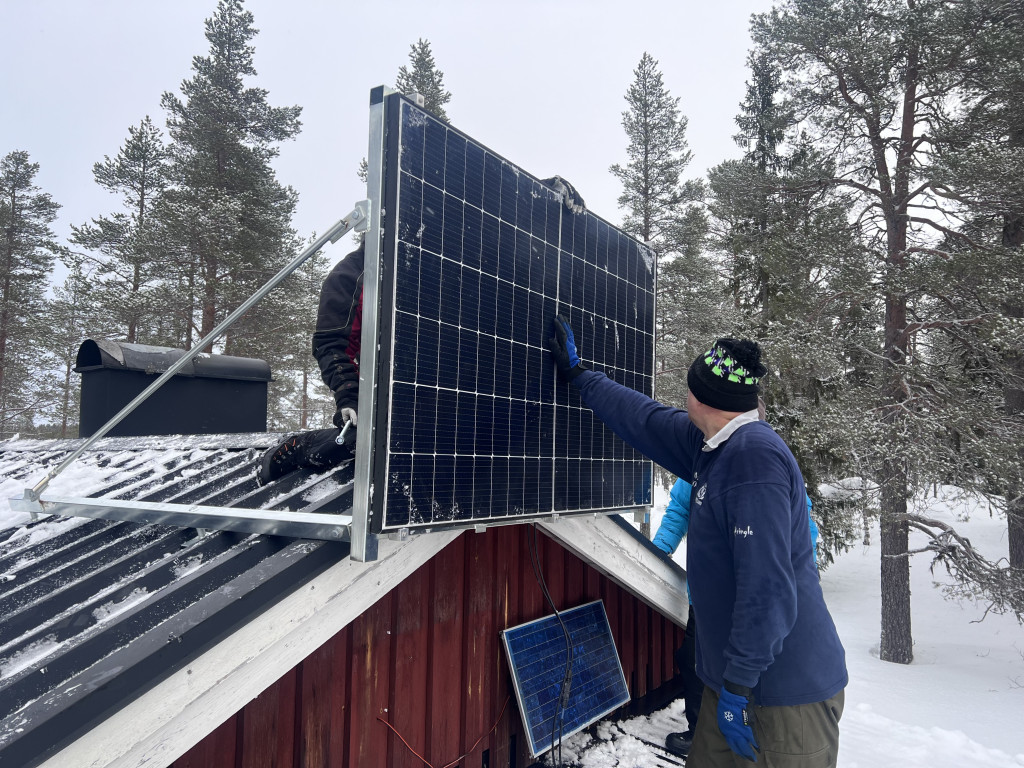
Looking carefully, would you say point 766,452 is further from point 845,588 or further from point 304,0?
point 304,0

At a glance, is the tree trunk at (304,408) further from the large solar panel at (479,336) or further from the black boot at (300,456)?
the large solar panel at (479,336)

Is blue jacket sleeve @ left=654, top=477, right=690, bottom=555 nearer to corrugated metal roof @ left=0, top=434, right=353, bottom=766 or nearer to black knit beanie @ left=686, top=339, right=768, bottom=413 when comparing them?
black knit beanie @ left=686, top=339, right=768, bottom=413

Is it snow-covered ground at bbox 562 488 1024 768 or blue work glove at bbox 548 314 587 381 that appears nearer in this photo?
blue work glove at bbox 548 314 587 381

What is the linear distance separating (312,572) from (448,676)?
75.4 inches

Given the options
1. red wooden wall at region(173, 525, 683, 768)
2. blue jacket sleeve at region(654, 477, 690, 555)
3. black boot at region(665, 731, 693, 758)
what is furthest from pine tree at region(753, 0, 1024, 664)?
red wooden wall at region(173, 525, 683, 768)

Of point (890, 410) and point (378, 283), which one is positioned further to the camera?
point (890, 410)

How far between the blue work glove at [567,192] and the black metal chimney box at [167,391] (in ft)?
19.9

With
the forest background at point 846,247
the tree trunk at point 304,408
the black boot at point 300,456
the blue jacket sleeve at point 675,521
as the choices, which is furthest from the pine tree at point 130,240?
the blue jacket sleeve at point 675,521

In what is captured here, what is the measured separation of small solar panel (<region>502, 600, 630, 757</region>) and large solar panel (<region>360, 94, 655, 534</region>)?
4.69 ft

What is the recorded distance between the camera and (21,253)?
24.8 meters

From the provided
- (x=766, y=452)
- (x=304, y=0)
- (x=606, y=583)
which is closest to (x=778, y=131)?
(x=606, y=583)

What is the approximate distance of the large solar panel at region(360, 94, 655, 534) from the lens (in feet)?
7.75

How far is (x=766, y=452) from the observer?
2.61 m

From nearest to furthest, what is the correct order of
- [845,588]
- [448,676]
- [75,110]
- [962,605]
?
[448,676]
[962,605]
[845,588]
[75,110]
